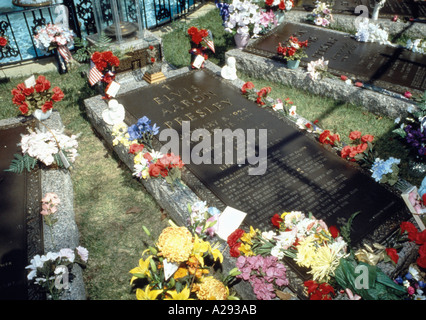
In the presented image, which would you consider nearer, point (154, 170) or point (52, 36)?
point (154, 170)

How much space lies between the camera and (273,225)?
400 cm

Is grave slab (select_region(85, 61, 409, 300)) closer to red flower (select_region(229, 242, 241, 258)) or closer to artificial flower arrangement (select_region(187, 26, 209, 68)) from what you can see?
red flower (select_region(229, 242, 241, 258))

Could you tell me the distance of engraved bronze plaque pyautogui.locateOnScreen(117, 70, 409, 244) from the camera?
13.5 feet

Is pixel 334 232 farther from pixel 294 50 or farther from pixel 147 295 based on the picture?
pixel 294 50

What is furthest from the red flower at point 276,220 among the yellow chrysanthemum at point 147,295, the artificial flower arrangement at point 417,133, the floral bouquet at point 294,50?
the floral bouquet at point 294,50

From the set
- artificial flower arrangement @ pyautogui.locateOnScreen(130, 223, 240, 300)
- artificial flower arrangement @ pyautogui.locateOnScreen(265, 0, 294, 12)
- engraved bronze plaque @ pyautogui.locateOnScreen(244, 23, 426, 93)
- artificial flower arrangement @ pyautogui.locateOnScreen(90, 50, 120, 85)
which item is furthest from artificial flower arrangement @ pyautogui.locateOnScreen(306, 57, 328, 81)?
artificial flower arrangement @ pyautogui.locateOnScreen(130, 223, 240, 300)

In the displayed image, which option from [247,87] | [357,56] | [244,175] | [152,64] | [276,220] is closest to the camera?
[276,220]

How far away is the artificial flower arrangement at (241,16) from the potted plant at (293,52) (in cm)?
109

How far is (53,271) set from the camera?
3531mm

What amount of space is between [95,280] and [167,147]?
6.80 feet

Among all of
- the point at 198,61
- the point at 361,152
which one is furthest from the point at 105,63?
the point at 361,152

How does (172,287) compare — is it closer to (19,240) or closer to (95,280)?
(95,280)

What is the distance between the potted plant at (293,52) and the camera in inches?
276

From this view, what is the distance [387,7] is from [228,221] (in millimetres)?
8747
